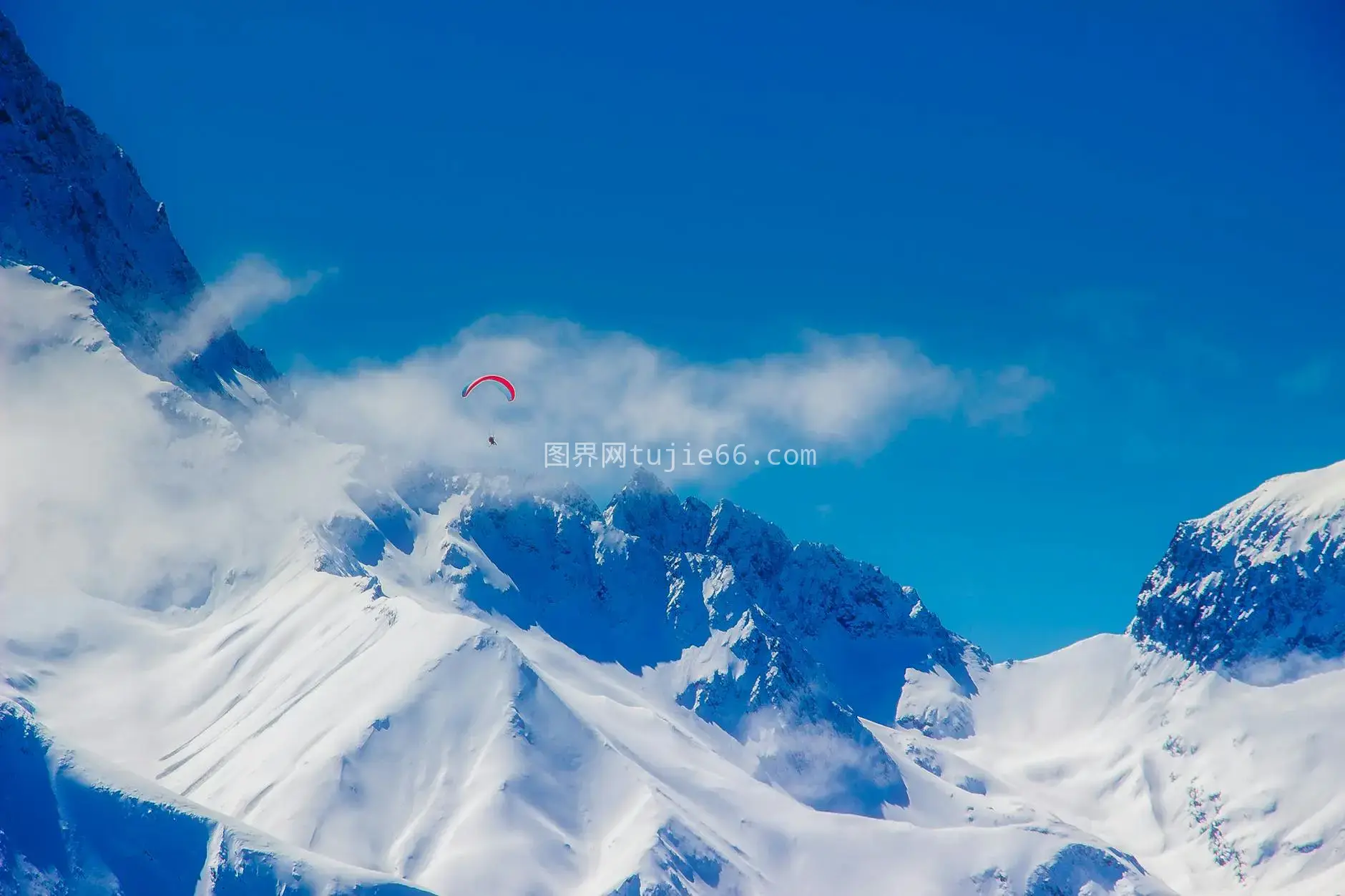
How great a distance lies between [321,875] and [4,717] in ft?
135

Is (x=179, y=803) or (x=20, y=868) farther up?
(x=179, y=803)

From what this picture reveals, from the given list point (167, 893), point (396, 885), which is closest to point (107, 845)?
point (167, 893)

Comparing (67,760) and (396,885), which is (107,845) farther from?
(396,885)

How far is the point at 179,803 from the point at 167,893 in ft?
37.2

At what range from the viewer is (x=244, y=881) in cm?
17662

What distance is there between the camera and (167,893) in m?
172

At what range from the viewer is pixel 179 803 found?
179 metres

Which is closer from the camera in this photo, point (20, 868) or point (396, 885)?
point (20, 868)

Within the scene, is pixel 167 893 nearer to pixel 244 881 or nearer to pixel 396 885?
pixel 244 881

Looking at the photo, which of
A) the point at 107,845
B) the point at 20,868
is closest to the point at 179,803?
the point at 107,845

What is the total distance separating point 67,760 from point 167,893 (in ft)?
64.6

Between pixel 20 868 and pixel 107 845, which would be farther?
pixel 107 845

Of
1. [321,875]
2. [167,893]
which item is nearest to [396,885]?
[321,875]

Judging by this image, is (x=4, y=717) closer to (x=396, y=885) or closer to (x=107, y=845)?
(x=107, y=845)
